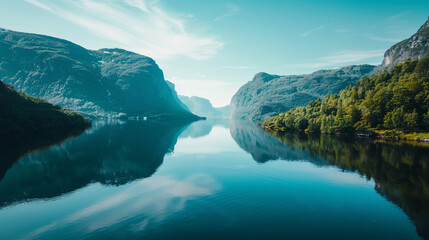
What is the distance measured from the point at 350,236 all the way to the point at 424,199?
67.1 ft

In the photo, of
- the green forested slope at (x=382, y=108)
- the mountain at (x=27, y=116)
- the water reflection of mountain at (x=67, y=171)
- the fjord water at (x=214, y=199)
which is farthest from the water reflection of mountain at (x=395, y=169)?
the mountain at (x=27, y=116)

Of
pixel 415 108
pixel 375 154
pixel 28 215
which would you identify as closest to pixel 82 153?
pixel 28 215

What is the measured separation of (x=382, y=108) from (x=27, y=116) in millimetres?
219863

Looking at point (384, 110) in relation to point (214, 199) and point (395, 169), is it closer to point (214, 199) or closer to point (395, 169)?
point (395, 169)

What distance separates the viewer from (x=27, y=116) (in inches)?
5266

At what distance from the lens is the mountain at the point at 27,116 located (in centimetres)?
11880

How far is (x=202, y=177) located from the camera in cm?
5009

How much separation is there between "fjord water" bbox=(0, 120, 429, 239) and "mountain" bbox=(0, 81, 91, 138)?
7575 centimetres

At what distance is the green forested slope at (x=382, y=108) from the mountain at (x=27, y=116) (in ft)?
566

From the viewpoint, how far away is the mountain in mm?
118800

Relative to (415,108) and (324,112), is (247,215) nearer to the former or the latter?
(415,108)

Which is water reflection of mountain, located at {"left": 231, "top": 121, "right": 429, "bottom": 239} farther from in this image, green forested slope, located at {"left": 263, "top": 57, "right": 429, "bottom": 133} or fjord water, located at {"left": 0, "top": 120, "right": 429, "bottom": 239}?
green forested slope, located at {"left": 263, "top": 57, "right": 429, "bottom": 133}

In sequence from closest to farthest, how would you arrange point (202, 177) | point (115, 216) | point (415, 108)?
1. point (115, 216)
2. point (202, 177)
3. point (415, 108)

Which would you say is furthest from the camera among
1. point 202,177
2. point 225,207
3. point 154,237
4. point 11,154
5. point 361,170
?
point 11,154
